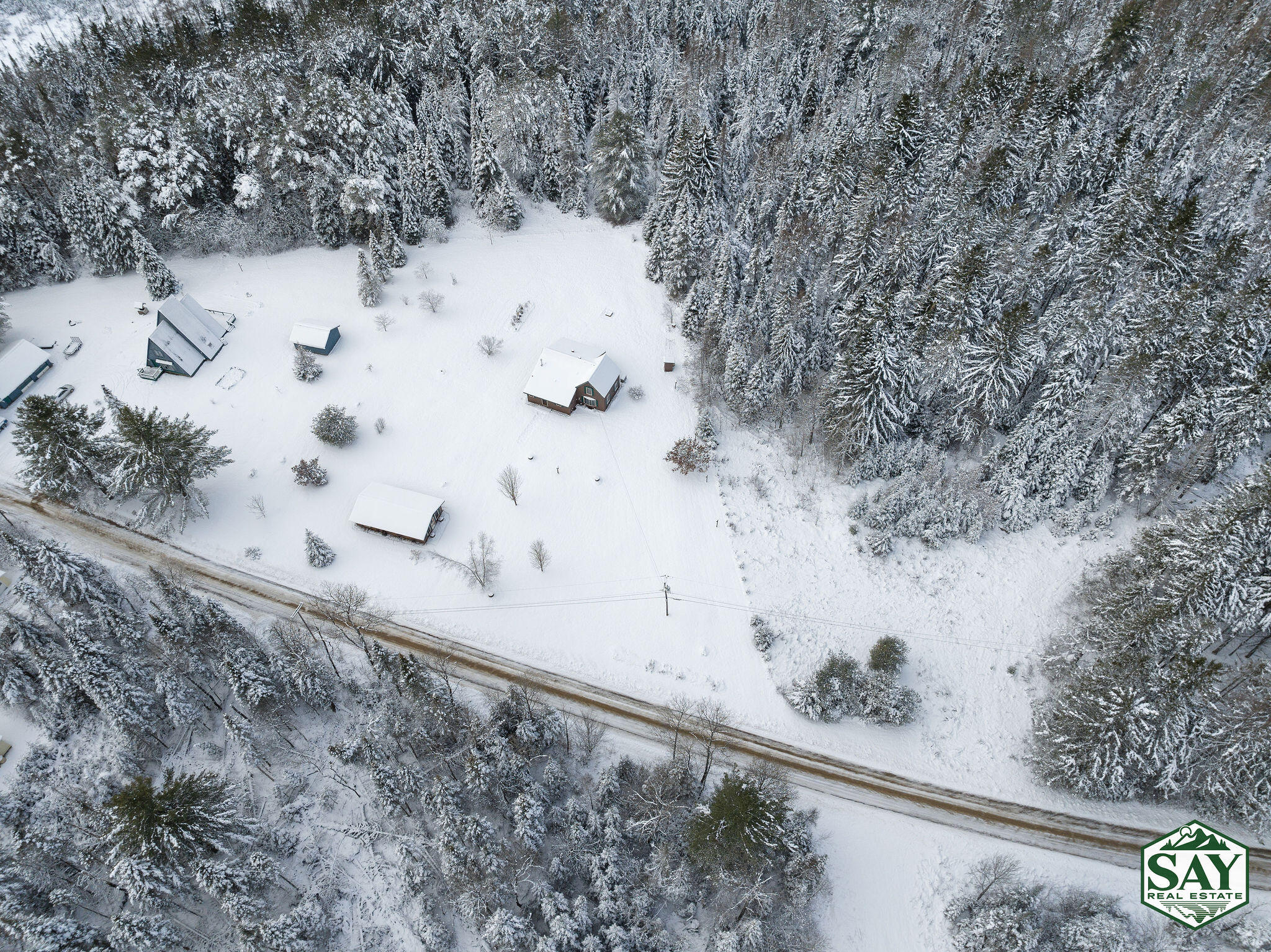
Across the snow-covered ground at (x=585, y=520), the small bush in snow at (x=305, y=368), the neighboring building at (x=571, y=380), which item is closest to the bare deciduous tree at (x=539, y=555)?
the snow-covered ground at (x=585, y=520)

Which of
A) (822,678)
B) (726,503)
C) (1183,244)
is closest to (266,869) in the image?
(822,678)

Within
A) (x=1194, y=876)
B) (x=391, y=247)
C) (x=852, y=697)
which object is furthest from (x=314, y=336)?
(x=1194, y=876)

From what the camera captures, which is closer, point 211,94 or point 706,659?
point 706,659

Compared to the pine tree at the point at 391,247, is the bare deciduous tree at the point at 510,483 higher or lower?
lower

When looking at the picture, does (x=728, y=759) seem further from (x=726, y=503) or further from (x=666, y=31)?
(x=666, y=31)

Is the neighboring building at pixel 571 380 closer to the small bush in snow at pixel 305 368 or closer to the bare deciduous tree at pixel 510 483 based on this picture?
the bare deciduous tree at pixel 510 483

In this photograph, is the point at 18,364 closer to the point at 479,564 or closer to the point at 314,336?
the point at 314,336

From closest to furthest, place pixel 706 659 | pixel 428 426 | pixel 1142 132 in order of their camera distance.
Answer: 1. pixel 706 659
2. pixel 428 426
3. pixel 1142 132

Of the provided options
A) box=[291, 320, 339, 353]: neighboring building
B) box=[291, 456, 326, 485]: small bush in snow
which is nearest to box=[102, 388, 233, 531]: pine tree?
box=[291, 456, 326, 485]: small bush in snow
